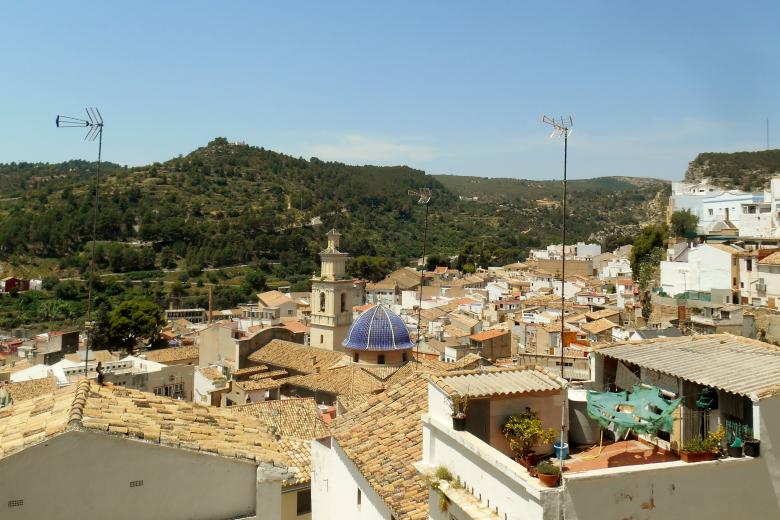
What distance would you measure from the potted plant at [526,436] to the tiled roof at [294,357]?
847 inches

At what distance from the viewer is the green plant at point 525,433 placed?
573cm

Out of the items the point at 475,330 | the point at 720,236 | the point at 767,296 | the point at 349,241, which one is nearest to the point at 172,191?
the point at 349,241

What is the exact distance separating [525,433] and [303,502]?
590 cm

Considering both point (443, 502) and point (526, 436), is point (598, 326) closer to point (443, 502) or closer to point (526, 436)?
point (526, 436)

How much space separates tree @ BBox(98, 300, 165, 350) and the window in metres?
35.2

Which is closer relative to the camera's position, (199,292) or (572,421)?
(572,421)

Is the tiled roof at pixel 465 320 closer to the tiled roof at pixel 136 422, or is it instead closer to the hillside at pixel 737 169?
the tiled roof at pixel 136 422

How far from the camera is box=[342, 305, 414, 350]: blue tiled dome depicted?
78.9 feet

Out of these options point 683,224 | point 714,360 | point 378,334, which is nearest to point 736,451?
point 714,360

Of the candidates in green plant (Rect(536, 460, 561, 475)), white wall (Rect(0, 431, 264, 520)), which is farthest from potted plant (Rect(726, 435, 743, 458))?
white wall (Rect(0, 431, 264, 520))

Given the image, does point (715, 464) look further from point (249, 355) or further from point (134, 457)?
point (249, 355)

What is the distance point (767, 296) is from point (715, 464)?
26.3m

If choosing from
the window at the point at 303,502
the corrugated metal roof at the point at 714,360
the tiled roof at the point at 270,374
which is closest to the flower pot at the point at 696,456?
the corrugated metal roof at the point at 714,360

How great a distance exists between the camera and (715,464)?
4.92 metres
